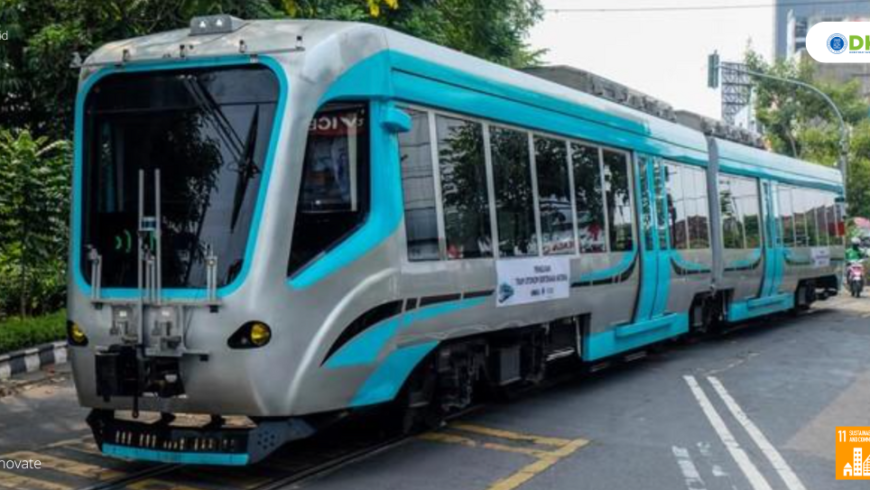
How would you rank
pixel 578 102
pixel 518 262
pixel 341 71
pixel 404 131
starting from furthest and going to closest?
pixel 578 102
pixel 518 262
pixel 404 131
pixel 341 71

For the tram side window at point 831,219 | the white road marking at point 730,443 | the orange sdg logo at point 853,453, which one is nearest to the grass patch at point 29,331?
the white road marking at point 730,443

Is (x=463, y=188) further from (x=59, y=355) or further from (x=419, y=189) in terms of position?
(x=59, y=355)

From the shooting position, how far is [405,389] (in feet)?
26.1

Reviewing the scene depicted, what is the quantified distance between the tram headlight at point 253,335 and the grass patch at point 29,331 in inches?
255

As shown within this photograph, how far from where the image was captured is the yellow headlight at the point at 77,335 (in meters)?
6.84

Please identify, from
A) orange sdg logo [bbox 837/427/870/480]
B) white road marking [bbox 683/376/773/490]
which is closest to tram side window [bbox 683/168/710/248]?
white road marking [bbox 683/376/773/490]

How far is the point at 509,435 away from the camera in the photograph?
27.8 feet

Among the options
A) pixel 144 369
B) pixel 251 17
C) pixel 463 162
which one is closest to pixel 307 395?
pixel 144 369

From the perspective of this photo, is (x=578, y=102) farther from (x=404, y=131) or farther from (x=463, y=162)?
(x=404, y=131)

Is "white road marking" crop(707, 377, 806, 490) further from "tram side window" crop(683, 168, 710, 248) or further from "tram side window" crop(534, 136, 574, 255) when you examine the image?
"tram side window" crop(683, 168, 710, 248)

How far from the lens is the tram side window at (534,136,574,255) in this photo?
9.56m

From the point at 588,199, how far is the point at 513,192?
1.85 m

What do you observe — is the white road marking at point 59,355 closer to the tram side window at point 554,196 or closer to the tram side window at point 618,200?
the tram side window at point 554,196

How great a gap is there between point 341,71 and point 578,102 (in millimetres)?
4292
